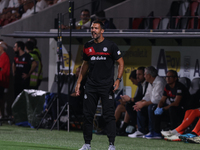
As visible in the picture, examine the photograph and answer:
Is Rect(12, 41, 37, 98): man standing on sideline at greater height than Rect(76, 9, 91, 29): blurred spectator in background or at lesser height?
lesser

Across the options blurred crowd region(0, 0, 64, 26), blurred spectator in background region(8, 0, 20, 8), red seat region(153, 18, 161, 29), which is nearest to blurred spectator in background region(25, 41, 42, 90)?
blurred crowd region(0, 0, 64, 26)

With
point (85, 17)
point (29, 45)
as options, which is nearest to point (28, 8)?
point (29, 45)

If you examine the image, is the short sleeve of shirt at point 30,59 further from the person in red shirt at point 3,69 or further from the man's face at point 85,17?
the man's face at point 85,17

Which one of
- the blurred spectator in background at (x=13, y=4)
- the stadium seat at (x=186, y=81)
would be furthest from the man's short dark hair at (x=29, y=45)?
the blurred spectator in background at (x=13, y=4)

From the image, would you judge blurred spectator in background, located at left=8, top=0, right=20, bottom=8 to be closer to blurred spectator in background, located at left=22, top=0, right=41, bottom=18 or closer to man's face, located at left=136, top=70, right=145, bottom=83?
blurred spectator in background, located at left=22, top=0, right=41, bottom=18

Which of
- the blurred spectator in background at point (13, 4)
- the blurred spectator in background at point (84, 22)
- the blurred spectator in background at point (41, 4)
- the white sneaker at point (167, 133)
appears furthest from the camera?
the blurred spectator in background at point (13, 4)

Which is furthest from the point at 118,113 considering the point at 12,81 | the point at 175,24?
the point at 12,81

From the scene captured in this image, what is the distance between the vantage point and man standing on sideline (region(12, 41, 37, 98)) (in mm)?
13211

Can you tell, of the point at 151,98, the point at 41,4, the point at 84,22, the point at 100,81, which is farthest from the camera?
the point at 41,4

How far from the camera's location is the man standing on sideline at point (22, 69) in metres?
13.2

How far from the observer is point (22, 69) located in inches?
521

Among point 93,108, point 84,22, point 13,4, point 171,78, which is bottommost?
point 93,108

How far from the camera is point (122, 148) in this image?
796cm

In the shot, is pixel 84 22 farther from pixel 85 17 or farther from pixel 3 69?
pixel 3 69
